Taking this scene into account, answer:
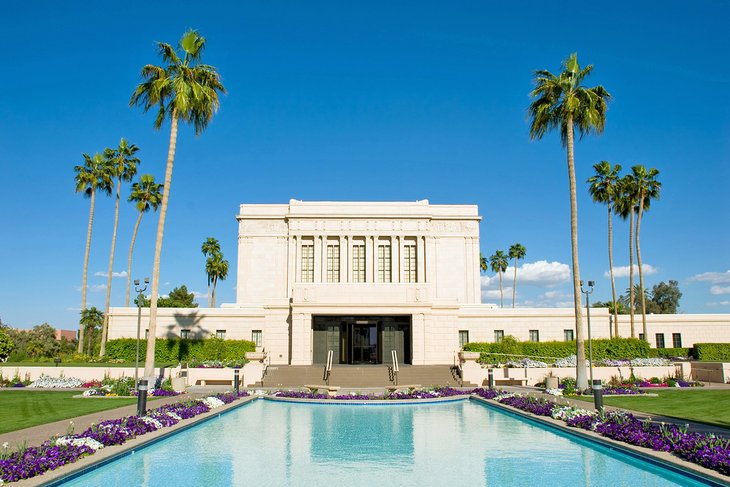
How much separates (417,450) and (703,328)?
1793 inches

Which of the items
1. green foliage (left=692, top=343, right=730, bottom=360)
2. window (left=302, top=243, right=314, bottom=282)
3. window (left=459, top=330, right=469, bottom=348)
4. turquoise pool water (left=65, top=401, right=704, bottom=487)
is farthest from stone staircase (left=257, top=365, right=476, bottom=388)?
green foliage (left=692, top=343, right=730, bottom=360)

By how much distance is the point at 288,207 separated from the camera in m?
53.7

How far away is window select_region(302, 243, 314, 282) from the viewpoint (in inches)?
2058

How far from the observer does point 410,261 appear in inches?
2088

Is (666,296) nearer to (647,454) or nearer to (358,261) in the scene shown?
(358,261)

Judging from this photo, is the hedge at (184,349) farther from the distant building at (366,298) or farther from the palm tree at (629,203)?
the palm tree at (629,203)

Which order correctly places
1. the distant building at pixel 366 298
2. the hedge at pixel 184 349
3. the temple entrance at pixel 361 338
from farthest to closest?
the hedge at pixel 184 349
the temple entrance at pixel 361 338
the distant building at pixel 366 298

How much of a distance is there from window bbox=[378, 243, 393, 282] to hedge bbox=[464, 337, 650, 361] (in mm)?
12050

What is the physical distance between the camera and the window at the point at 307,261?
2058 inches

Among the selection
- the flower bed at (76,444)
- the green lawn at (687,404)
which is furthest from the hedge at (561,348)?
the flower bed at (76,444)

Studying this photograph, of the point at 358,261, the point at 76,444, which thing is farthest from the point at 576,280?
the point at 358,261

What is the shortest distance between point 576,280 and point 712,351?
29.0 m

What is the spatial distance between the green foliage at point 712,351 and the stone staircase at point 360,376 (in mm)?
Result: 25494

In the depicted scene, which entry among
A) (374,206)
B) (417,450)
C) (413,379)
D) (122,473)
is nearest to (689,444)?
(417,450)
